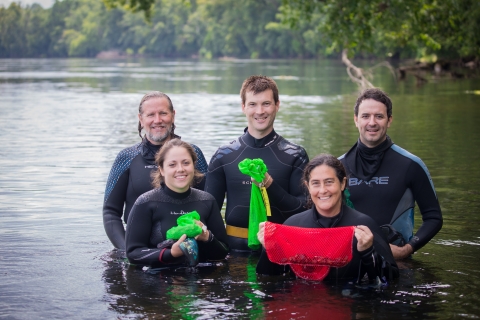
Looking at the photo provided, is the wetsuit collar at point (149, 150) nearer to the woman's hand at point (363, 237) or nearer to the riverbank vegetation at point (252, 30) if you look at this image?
→ the woman's hand at point (363, 237)

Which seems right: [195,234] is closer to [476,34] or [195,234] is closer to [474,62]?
[476,34]

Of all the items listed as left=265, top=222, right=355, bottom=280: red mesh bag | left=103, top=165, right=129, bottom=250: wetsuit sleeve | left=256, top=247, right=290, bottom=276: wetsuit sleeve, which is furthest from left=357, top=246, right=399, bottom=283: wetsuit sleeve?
left=103, top=165, right=129, bottom=250: wetsuit sleeve

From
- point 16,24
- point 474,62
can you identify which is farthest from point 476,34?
point 16,24

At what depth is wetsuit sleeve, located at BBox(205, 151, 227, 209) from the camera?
7211 millimetres

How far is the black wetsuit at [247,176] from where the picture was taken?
6996 mm

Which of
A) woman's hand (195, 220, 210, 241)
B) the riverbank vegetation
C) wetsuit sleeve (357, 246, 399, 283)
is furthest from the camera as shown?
the riverbank vegetation

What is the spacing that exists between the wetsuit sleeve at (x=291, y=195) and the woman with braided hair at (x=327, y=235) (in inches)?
14.0

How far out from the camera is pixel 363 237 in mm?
5852

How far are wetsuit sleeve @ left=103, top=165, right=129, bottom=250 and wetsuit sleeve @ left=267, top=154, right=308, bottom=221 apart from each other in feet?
4.87

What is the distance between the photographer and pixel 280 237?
615 cm

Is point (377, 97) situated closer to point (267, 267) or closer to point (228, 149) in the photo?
point (228, 149)

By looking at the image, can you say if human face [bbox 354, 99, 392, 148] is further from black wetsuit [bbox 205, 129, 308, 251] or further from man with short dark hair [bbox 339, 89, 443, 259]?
black wetsuit [bbox 205, 129, 308, 251]

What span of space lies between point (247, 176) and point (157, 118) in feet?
3.07

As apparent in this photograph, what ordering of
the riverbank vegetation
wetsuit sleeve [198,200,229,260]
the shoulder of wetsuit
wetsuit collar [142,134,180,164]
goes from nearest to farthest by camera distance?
1. wetsuit sleeve [198,200,229,260]
2. the shoulder of wetsuit
3. wetsuit collar [142,134,180,164]
4. the riverbank vegetation
